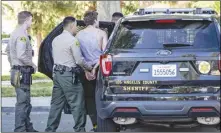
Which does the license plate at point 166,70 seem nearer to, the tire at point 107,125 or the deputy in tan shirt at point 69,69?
the tire at point 107,125

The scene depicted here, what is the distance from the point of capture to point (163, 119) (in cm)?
619

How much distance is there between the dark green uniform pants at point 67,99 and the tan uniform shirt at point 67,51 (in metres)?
0.17

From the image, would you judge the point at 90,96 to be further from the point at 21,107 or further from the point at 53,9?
the point at 53,9

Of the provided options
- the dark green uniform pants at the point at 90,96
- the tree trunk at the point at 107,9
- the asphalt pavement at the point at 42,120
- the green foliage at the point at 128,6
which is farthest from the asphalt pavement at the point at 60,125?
the green foliage at the point at 128,6

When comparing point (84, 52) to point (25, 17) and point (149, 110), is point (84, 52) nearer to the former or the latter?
point (25, 17)

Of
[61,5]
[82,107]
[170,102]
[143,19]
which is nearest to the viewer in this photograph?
[170,102]

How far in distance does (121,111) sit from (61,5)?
20.0 m

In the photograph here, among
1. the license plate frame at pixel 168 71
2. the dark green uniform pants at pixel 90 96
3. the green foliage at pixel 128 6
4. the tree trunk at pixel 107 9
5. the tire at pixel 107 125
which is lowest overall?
the tire at pixel 107 125

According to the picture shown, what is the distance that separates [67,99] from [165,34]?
1895 millimetres

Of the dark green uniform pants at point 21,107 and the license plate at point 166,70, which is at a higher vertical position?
the license plate at point 166,70

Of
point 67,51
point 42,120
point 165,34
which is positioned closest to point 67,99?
point 67,51

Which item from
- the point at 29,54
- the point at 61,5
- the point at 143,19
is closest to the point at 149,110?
the point at 143,19

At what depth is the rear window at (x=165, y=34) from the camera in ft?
20.6

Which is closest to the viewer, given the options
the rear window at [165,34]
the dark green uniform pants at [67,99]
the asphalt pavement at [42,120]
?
the rear window at [165,34]
